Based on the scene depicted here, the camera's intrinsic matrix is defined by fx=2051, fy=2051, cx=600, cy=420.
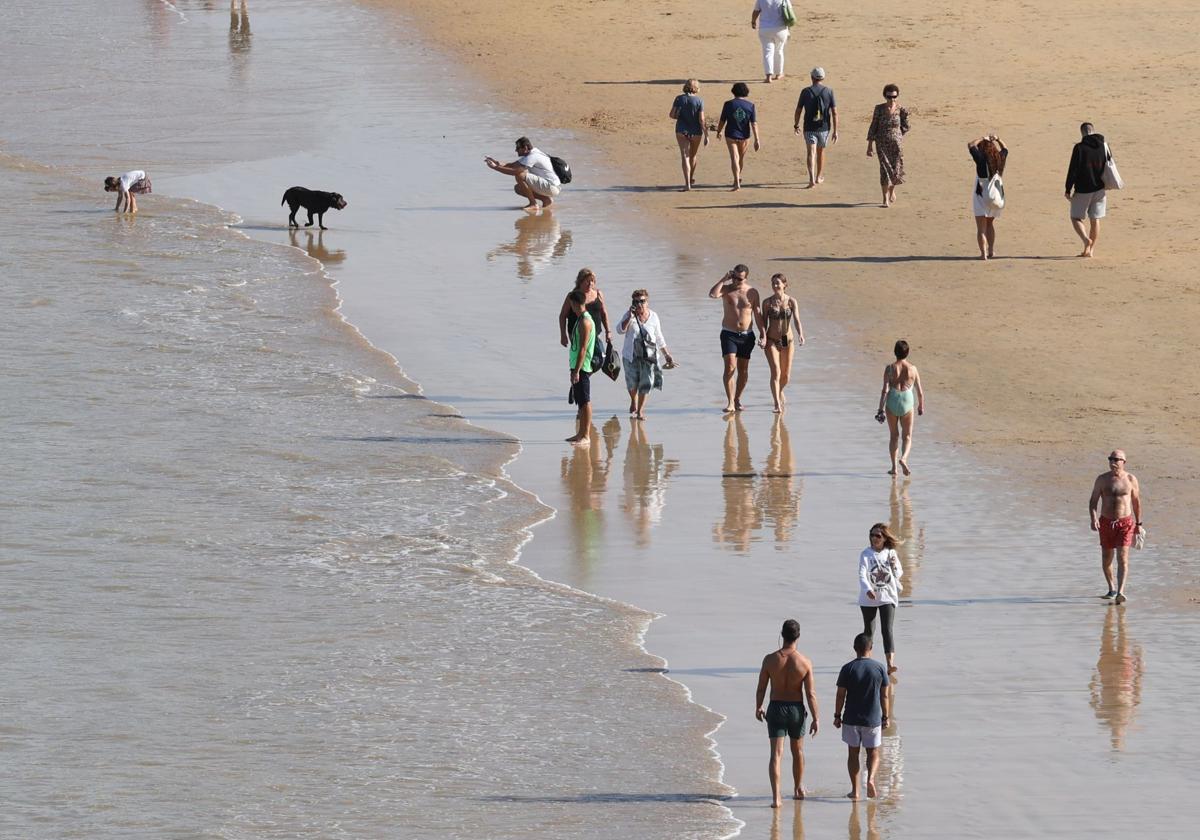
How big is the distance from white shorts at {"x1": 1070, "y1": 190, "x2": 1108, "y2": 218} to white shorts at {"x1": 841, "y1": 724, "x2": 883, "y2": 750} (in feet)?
43.2

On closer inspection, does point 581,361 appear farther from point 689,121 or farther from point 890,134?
point 689,121

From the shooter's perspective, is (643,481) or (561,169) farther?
(561,169)

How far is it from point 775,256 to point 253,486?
889 cm

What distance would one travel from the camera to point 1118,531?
14359mm

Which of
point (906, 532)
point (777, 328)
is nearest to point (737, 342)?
point (777, 328)

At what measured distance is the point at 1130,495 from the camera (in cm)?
1453

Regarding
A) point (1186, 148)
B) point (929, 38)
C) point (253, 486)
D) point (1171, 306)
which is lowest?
point (253, 486)

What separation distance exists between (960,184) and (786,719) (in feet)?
54.7

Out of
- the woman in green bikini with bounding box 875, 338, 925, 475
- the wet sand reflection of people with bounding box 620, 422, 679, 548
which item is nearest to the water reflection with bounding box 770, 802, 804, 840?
the wet sand reflection of people with bounding box 620, 422, 679, 548

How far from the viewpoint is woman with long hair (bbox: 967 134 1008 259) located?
2316 cm

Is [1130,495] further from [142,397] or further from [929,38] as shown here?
[929,38]

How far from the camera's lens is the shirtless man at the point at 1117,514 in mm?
14383

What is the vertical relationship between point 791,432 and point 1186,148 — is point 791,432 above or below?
below

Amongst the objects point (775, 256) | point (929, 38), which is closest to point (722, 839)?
point (775, 256)
